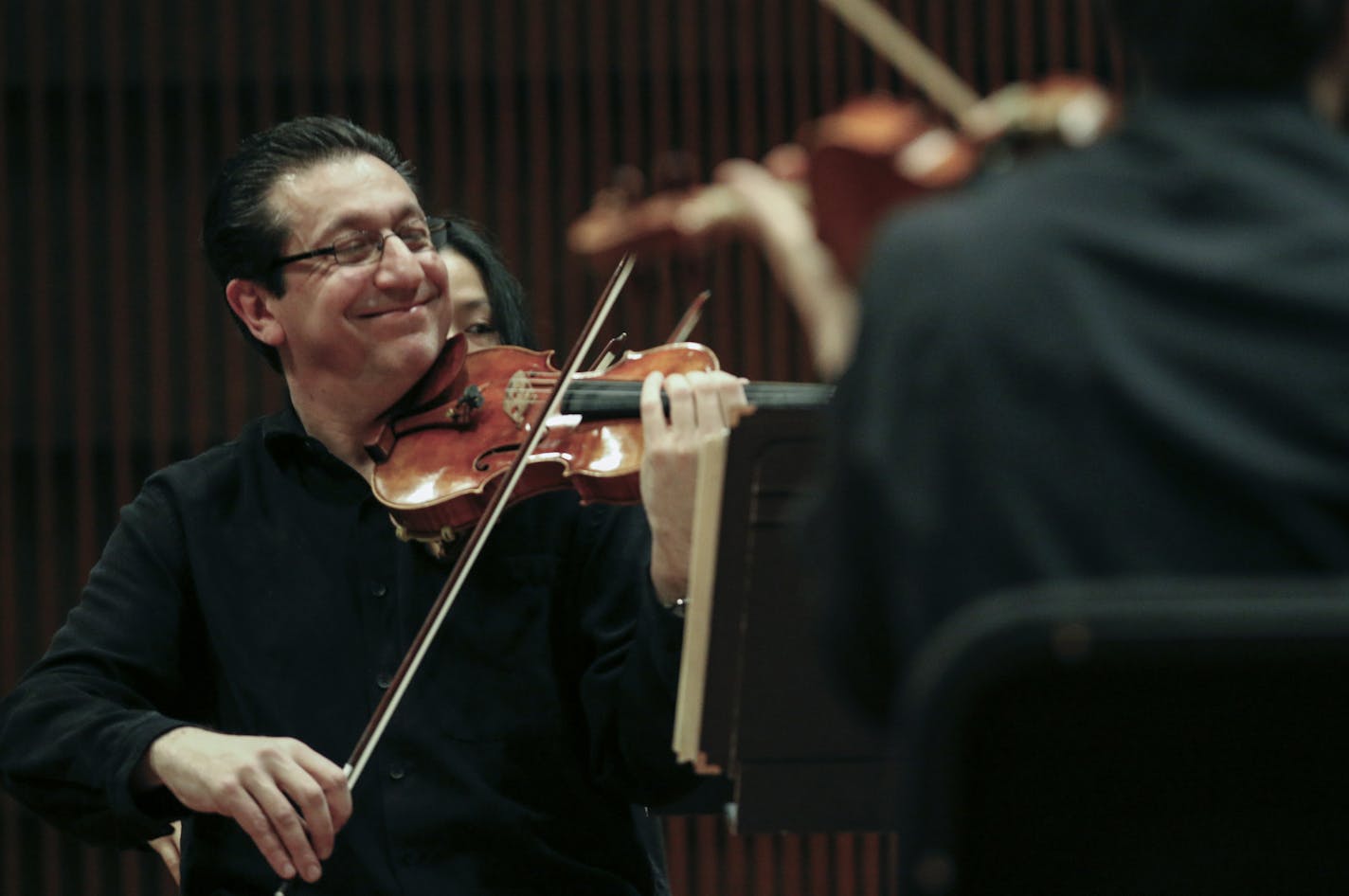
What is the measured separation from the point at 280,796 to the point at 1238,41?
107 centimetres

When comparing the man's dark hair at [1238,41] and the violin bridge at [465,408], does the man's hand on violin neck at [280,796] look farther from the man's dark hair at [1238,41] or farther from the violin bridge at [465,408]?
the man's dark hair at [1238,41]

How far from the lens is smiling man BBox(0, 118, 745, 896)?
1.60 meters

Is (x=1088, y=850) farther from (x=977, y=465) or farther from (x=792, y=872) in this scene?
(x=792, y=872)

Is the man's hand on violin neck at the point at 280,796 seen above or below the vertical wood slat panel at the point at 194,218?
below

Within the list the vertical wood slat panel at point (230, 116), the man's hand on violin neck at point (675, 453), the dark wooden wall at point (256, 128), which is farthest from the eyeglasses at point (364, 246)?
the vertical wood slat panel at point (230, 116)

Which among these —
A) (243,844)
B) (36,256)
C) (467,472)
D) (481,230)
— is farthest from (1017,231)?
(36,256)

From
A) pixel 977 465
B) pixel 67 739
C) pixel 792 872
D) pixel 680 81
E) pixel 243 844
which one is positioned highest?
pixel 680 81

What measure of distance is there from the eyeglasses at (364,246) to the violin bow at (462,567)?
26 centimetres

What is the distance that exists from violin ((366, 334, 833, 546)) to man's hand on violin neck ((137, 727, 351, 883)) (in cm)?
31

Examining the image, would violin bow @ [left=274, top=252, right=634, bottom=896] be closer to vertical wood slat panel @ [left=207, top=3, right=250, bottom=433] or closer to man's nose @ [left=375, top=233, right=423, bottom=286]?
man's nose @ [left=375, top=233, right=423, bottom=286]

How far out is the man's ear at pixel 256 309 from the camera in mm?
1913

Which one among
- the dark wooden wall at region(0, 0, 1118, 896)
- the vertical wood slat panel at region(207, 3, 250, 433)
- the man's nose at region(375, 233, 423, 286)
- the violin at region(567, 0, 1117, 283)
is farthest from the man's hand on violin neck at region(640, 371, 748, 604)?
the vertical wood slat panel at region(207, 3, 250, 433)

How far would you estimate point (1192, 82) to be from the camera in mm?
773

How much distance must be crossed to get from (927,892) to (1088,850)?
0.26 ft
